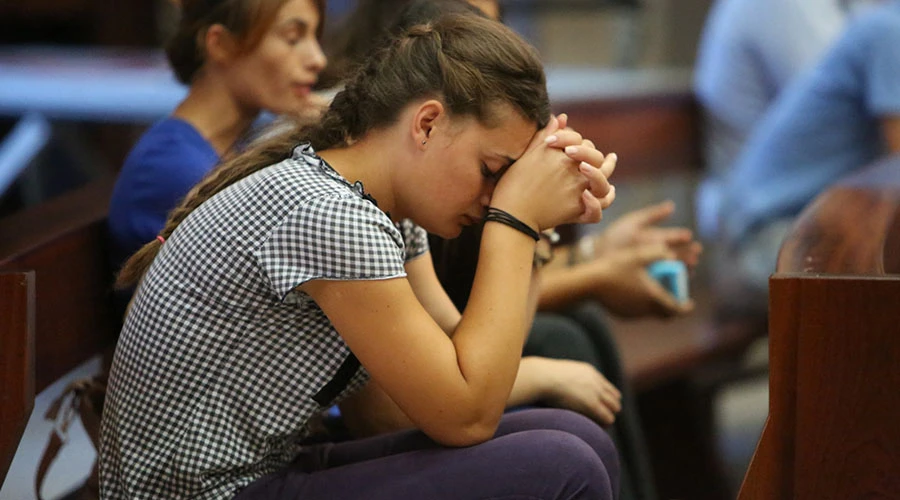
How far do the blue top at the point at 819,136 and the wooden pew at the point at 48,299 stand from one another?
1528 millimetres

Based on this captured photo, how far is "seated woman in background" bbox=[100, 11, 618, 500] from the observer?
4.06 ft

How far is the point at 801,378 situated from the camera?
1201 millimetres

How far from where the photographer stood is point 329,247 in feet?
4.01

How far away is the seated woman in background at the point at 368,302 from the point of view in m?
1.24

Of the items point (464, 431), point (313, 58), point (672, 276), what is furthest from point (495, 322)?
point (672, 276)

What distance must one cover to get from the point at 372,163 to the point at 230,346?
0.84 feet

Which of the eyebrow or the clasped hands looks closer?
the clasped hands

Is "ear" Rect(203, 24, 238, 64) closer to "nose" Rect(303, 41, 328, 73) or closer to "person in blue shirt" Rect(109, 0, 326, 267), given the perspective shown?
"person in blue shirt" Rect(109, 0, 326, 267)

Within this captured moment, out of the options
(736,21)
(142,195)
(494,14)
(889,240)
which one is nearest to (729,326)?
(736,21)

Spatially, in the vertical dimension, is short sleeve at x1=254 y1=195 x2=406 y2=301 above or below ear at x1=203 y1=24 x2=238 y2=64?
above

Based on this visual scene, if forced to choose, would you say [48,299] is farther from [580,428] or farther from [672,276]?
[672,276]

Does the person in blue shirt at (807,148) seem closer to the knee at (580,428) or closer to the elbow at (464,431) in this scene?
the knee at (580,428)

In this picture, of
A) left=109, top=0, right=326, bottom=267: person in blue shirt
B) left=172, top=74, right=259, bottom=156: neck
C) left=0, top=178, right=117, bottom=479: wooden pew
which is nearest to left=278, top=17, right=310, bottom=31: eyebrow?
left=109, top=0, right=326, bottom=267: person in blue shirt

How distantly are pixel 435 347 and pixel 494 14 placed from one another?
836mm
